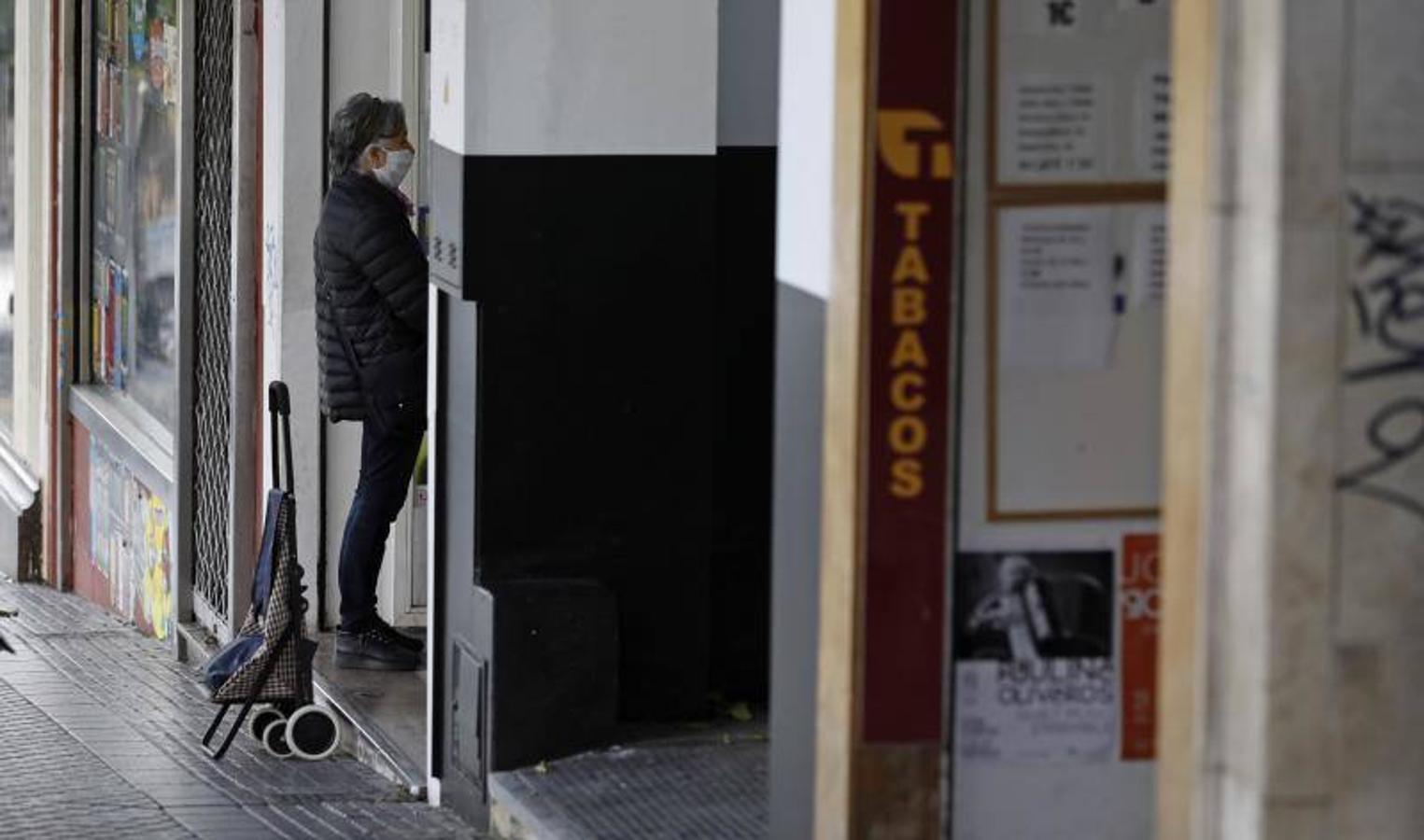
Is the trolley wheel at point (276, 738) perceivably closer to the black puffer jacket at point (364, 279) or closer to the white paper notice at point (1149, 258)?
the black puffer jacket at point (364, 279)

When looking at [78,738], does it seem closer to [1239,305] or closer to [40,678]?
[40,678]

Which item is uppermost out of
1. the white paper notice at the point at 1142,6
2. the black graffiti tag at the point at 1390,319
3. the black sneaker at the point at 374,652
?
the white paper notice at the point at 1142,6

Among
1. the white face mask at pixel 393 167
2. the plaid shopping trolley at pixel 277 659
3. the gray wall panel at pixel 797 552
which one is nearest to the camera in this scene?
the gray wall panel at pixel 797 552

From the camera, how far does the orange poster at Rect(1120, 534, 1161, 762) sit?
551 cm

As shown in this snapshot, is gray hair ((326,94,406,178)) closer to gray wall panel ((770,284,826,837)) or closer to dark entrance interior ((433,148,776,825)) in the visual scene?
dark entrance interior ((433,148,776,825))

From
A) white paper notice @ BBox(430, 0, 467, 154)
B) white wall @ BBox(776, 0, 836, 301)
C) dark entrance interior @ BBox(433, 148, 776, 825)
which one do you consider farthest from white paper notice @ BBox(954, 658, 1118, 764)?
white paper notice @ BBox(430, 0, 467, 154)

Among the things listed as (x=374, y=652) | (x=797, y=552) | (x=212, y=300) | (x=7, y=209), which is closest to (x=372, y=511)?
(x=374, y=652)

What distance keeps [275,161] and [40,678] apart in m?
2.17

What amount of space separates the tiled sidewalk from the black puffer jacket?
1208 millimetres

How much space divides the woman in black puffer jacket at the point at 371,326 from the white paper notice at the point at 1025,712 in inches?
161

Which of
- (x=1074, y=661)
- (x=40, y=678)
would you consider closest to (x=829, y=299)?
(x=1074, y=661)

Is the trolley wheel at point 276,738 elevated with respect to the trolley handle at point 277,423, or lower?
lower

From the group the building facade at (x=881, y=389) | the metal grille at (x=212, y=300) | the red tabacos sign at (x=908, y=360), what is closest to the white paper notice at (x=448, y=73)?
the building facade at (x=881, y=389)

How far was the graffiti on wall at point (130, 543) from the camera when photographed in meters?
11.8
